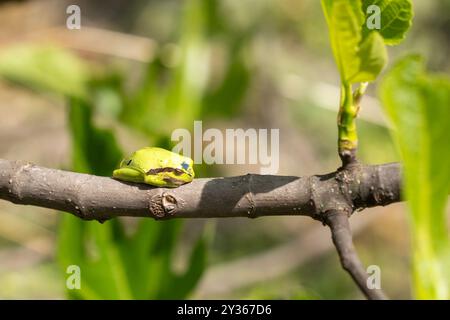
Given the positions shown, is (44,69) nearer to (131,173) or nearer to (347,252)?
(131,173)

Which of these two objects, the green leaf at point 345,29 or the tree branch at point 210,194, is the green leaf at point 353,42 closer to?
the green leaf at point 345,29

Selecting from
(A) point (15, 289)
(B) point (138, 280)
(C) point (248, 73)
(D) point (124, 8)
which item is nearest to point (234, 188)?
(B) point (138, 280)

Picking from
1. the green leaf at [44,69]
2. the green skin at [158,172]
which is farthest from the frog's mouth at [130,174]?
the green leaf at [44,69]

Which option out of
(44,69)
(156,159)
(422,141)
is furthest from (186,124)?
(422,141)

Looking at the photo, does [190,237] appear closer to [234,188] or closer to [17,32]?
[17,32]

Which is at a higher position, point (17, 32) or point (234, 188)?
point (17, 32)

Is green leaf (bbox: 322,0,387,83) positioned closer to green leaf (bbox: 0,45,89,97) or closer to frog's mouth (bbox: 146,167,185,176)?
frog's mouth (bbox: 146,167,185,176)
